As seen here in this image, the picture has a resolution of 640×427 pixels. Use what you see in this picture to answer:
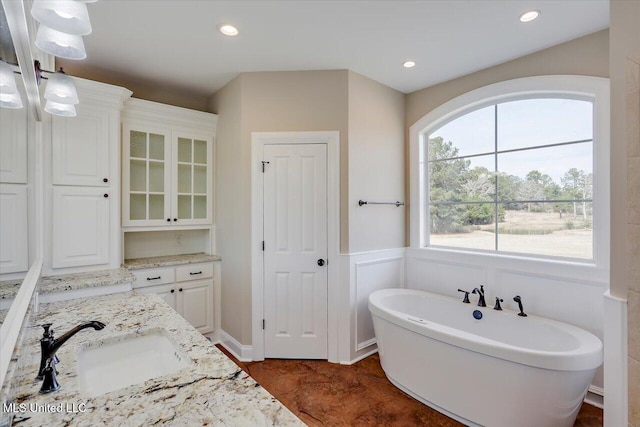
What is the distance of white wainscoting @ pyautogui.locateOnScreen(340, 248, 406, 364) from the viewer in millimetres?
2773

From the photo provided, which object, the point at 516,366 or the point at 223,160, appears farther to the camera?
the point at 223,160

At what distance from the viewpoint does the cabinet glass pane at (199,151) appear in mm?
3244

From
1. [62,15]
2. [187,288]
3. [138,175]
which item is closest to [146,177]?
[138,175]

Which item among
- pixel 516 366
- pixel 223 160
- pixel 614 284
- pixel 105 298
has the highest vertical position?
pixel 223 160

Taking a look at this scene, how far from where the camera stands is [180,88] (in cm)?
318

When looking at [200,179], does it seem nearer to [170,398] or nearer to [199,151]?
[199,151]

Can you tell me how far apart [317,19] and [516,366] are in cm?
251

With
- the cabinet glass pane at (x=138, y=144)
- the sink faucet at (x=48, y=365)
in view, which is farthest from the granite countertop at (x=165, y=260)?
the sink faucet at (x=48, y=365)

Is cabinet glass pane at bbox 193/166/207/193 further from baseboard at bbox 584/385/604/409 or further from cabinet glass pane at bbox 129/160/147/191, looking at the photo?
baseboard at bbox 584/385/604/409

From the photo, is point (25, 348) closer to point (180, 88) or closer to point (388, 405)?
point (388, 405)

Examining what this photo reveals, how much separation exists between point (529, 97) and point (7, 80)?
3270 millimetres

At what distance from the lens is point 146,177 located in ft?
9.79

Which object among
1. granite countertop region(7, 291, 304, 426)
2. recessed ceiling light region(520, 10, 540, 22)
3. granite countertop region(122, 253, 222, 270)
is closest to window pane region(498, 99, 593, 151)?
recessed ceiling light region(520, 10, 540, 22)

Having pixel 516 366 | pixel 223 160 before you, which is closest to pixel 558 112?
pixel 516 366
